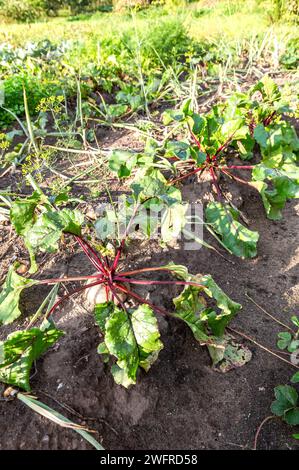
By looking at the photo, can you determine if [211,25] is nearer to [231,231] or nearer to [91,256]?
[231,231]

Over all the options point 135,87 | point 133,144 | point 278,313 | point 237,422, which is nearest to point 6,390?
point 237,422

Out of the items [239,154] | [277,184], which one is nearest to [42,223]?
[277,184]

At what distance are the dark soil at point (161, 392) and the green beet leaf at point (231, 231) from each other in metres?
0.26

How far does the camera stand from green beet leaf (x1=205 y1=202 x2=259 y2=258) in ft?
6.67

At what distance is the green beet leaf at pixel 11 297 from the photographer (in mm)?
1540

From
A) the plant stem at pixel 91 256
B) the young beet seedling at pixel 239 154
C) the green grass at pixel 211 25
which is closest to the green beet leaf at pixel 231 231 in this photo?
the young beet seedling at pixel 239 154

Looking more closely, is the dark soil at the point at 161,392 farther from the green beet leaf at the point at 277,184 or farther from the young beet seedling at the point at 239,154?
the green beet leaf at the point at 277,184

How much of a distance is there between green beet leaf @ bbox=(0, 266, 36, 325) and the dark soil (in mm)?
119

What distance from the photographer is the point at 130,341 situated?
1.35 metres

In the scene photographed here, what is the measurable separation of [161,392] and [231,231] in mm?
987

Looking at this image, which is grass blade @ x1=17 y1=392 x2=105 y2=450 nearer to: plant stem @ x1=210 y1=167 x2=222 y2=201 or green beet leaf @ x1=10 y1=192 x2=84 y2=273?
green beet leaf @ x1=10 y1=192 x2=84 y2=273

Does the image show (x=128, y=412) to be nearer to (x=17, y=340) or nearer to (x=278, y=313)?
(x=17, y=340)

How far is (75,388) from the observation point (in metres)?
1.39
